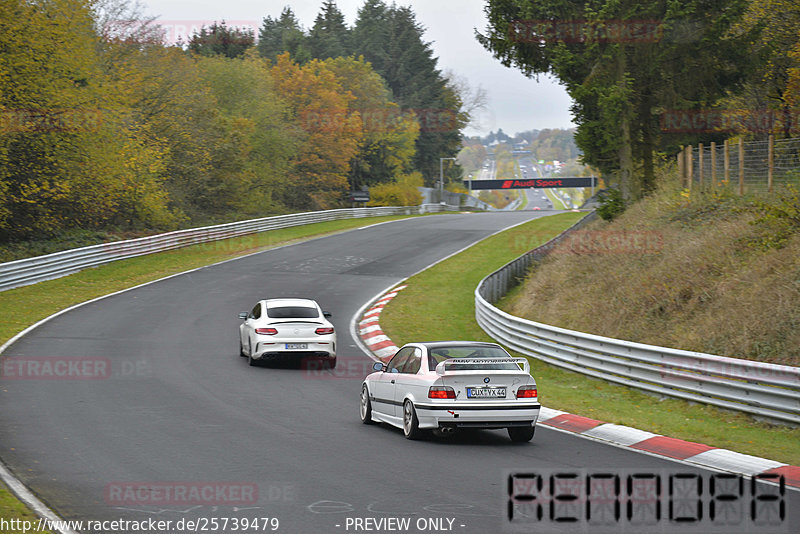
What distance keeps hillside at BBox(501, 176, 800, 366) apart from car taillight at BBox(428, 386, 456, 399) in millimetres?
6037

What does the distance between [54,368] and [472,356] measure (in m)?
9.71

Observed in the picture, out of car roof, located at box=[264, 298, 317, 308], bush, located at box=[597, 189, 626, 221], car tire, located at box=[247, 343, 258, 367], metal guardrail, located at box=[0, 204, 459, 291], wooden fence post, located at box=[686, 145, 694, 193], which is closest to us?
car tire, located at box=[247, 343, 258, 367]

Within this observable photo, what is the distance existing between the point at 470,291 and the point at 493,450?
2192cm

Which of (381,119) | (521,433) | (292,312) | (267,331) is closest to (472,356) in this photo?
(521,433)

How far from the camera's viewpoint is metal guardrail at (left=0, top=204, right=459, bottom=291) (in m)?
31.5

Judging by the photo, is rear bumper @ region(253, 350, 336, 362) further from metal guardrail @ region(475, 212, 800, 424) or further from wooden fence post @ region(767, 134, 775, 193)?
wooden fence post @ region(767, 134, 775, 193)

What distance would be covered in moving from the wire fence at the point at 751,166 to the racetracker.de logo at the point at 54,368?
16.8 meters

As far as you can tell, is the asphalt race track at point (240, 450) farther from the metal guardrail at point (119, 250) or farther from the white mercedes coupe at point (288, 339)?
the metal guardrail at point (119, 250)

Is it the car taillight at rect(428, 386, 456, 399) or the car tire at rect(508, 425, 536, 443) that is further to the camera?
the car tire at rect(508, 425, 536, 443)

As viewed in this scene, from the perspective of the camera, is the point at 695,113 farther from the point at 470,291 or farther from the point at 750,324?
the point at 750,324

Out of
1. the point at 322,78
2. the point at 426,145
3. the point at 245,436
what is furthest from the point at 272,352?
the point at 426,145

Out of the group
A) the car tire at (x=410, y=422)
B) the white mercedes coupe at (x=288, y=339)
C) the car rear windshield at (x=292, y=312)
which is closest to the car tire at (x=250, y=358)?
the white mercedes coupe at (x=288, y=339)

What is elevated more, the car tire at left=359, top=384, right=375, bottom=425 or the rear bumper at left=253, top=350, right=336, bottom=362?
the car tire at left=359, top=384, right=375, bottom=425

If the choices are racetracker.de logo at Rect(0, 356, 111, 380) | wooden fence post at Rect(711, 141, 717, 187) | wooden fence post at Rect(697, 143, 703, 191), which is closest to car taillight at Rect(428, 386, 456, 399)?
racetracker.de logo at Rect(0, 356, 111, 380)
